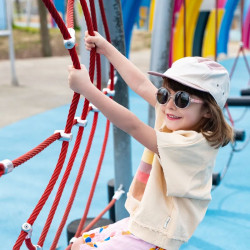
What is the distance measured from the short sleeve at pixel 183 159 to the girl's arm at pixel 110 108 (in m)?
0.03

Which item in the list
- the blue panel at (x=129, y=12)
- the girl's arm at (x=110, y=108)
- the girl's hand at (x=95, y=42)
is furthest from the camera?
the blue panel at (x=129, y=12)

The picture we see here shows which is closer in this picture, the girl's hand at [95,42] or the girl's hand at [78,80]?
the girl's hand at [78,80]

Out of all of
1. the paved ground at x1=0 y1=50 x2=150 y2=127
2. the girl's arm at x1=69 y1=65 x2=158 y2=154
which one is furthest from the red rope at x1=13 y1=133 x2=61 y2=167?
the paved ground at x1=0 y1=50 x2=150 y2=127

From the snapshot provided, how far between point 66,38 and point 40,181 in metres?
1.90

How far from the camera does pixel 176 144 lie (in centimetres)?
126

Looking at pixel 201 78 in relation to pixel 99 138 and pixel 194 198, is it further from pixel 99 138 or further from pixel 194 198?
pixel 99 138

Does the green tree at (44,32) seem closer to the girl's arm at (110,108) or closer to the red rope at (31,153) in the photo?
the red rope at (31,153)

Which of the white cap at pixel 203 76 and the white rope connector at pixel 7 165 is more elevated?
the white cap at pixel 203 76

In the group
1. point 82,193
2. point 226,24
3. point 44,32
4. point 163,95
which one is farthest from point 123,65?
point 44,32

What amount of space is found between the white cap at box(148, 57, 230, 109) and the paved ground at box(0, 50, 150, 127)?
339 cm

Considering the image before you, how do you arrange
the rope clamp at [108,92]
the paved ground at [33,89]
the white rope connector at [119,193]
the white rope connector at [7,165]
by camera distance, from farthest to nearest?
the paved ground at [33,89] → the white rope connector at [119,193] → the rope clamp at [108,92] → the white rope connector at [7,165]

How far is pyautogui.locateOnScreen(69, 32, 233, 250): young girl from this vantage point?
127cm

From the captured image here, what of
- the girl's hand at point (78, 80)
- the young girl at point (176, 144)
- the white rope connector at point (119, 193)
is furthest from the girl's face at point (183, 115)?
the white rope connector at point (119, 193)

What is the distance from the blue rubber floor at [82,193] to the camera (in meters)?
2.32
